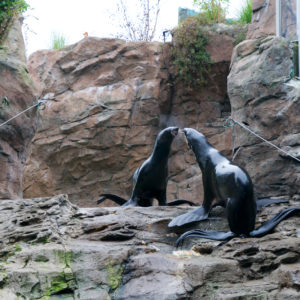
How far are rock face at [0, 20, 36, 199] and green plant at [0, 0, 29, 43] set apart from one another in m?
0.16

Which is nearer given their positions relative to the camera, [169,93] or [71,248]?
[71,248]

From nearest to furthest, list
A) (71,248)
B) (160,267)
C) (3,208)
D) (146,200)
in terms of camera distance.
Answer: (160,267) < (71,248) < (3,208) < (146,200)

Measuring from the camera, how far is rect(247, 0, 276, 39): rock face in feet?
20.8

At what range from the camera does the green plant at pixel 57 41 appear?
35.5 feet

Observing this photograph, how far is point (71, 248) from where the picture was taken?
3705 mm

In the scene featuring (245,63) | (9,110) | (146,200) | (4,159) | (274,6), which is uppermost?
(274,6)

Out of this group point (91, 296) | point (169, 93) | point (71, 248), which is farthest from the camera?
point (169, 93)

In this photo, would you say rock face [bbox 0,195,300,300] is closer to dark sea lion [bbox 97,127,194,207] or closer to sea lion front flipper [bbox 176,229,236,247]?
sea lion front flipper [bbox 176,229,236,247]

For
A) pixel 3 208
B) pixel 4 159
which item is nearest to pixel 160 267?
pixel 3 208

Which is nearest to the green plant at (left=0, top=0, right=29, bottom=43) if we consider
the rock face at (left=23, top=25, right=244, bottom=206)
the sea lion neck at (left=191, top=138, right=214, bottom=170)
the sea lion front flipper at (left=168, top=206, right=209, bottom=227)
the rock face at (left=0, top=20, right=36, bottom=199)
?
the rock face at (left=0, top=20, right=36, bottom=199)

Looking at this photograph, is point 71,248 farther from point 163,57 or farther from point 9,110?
point 163,57

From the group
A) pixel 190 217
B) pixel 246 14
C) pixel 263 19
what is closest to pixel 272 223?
pixel 190 217

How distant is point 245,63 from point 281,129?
3.30 ft

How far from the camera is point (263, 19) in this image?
646cm
